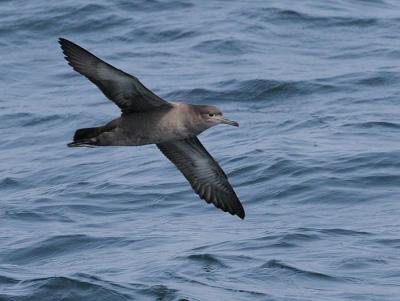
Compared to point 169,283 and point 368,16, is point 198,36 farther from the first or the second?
point 169,283

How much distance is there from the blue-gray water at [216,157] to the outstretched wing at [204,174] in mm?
544

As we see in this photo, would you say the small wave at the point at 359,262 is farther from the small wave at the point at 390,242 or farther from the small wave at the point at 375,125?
the small wave at the point at 375,125

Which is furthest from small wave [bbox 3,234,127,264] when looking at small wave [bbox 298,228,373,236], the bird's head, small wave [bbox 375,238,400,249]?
the bird's head

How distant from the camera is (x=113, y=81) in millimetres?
10602

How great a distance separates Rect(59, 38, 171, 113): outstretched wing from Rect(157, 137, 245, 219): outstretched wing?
126 cm

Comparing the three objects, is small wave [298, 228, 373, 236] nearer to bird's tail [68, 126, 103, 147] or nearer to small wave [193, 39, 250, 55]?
bird's tail [68, 126, 103, 147]

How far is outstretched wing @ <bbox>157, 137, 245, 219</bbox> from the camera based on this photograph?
1194 centimetres

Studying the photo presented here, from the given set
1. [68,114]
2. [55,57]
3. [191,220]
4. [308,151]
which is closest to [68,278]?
[191,220]

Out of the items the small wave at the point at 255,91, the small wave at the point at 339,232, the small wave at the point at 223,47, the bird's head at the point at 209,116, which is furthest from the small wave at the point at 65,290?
the small wave at the point at 223,47

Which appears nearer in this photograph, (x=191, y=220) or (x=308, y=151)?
(x=191, y=220)

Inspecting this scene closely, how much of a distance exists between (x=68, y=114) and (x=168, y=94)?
1324 millimetres

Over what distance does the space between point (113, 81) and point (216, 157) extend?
466 centimetres

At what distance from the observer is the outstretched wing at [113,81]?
1041 cm

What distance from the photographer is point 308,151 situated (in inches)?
588
